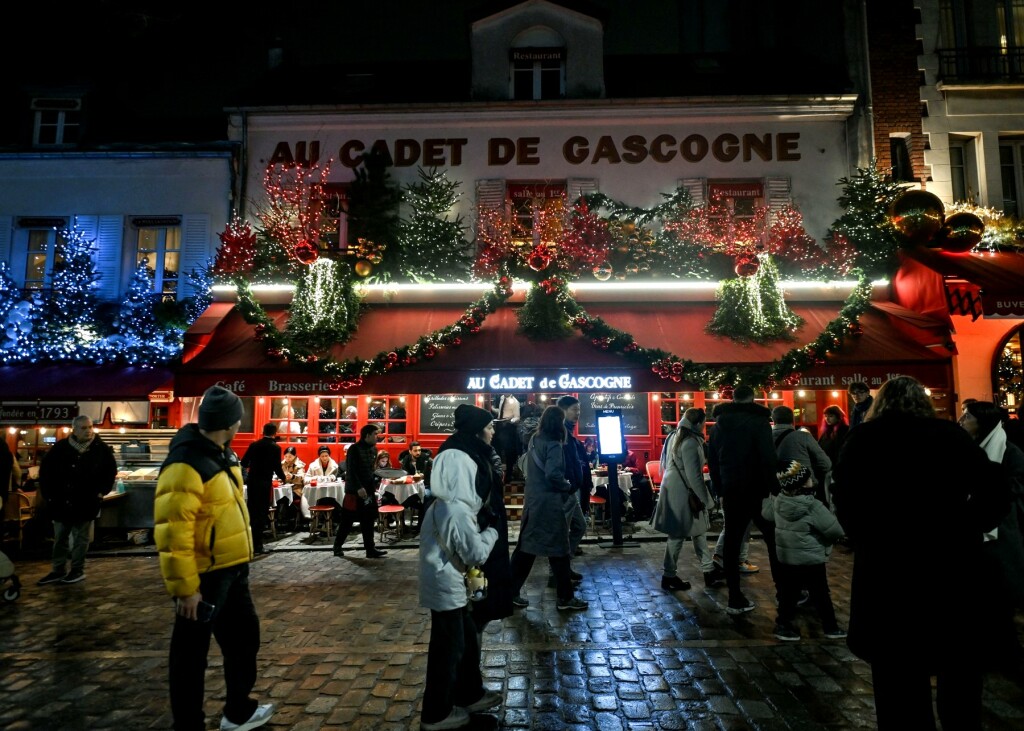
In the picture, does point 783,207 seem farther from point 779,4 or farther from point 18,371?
point 18,371

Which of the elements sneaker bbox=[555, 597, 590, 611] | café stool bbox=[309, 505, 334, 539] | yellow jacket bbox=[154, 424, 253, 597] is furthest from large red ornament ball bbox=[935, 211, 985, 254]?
yellow jacket bbox=[154, 424, 253, 597]

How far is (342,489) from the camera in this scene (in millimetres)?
10023

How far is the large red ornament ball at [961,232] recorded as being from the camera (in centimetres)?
974

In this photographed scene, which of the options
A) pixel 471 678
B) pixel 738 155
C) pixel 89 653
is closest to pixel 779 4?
pixel 738 155

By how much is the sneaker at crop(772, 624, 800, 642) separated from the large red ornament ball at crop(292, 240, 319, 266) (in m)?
8.35

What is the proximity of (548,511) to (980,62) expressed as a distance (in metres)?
12.3

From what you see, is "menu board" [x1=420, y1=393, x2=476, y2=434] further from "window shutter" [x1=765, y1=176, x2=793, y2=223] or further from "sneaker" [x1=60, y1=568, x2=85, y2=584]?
"window shutter" [x1=765, y1=176, x2=793, y2=223]

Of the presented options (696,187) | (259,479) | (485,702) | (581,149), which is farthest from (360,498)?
(696,187)

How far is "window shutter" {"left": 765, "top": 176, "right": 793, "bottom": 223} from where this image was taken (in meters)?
11.5

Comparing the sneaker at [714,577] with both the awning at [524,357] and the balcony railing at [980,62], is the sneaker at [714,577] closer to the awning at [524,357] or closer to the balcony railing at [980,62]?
the awning at [524,357]

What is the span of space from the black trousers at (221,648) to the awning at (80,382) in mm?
8607

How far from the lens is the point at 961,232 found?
32.1 ft

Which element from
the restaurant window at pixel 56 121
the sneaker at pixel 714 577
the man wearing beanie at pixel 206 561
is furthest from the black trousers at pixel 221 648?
the restaurant window at pixel 56 121

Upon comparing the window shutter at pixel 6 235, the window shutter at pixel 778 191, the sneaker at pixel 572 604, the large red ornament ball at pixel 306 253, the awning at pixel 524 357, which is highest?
the window shutter at pixel 778 191
